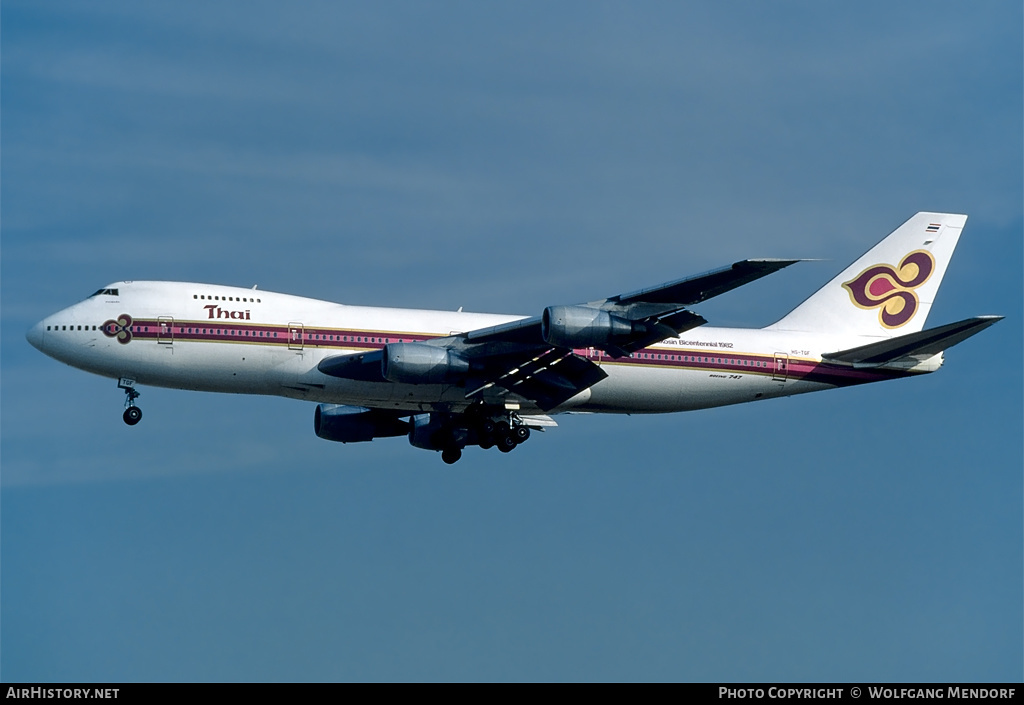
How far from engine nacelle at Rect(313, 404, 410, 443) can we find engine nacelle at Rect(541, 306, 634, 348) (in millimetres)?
12821

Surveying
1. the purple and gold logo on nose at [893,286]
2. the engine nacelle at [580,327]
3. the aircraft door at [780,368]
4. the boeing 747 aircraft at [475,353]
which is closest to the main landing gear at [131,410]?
the boeing 747 aircraft at [475,353]

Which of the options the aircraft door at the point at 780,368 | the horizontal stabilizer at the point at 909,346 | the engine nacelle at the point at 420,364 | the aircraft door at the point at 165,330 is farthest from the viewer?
the aircraft door at the point at 780,368

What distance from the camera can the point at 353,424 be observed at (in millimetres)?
58344

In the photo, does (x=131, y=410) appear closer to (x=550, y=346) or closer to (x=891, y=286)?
(x=550, y=346)

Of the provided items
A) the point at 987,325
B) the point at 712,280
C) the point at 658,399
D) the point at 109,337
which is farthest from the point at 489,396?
the point at 987,325

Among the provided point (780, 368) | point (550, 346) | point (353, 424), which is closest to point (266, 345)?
point (353, 424)

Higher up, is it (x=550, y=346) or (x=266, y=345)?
(x=266, y=345)

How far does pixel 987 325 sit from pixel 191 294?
94.1 feet

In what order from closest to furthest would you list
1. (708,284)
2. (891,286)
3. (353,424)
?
(708,284) < (353,424) < (891,286)

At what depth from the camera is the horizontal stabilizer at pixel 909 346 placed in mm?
51122

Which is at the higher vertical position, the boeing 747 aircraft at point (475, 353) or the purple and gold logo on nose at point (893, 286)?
the purple and gold logo on nose at point (893, 286)

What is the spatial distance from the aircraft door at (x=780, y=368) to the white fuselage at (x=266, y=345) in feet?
10.8

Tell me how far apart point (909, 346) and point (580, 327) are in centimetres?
1448

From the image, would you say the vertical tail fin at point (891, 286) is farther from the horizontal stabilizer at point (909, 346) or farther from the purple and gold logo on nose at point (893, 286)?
the horizontal stabilizer at point (909, 346)
